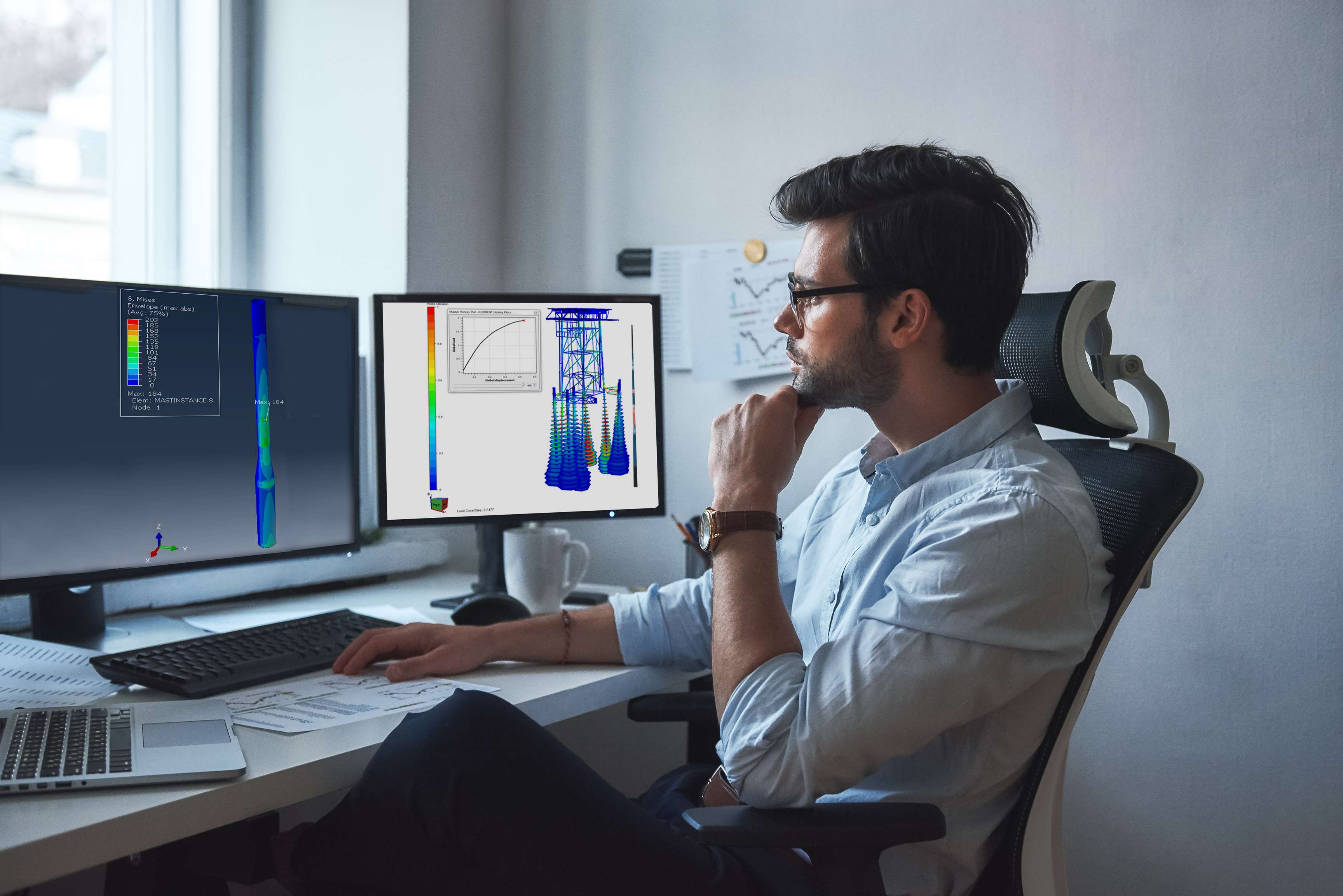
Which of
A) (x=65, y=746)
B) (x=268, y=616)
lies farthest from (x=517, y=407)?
(x=65, y=746)

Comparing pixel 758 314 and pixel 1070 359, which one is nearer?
pixel 1070 359

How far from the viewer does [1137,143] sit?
1.54 meters

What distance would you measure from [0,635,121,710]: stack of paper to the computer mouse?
0.43 metres

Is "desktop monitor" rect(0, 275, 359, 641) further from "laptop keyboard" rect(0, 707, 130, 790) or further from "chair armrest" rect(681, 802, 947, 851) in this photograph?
"chair armrest" rect(681, 802, 947, 851)

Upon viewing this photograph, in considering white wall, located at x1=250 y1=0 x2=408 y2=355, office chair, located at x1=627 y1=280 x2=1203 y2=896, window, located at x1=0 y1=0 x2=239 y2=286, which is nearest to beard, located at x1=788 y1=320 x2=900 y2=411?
office chair, located at x1=627 y1=280 x2=1203 y2=896

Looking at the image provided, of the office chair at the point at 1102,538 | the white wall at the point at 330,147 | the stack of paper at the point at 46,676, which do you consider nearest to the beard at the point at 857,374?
the office chair at the point at 1102,538

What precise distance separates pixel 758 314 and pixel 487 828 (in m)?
1.20

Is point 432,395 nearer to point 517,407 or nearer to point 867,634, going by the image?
point 517,407

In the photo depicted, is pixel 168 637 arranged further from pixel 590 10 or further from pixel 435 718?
pixel 590 10

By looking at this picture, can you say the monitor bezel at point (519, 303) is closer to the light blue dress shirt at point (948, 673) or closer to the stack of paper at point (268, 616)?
the stack of paper at point (268, 616)

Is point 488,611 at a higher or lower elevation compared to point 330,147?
lower

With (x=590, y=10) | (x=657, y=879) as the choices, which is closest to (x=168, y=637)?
(x=657, y=879)

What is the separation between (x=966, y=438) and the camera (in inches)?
43.2

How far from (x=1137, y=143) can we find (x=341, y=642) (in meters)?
1.36
